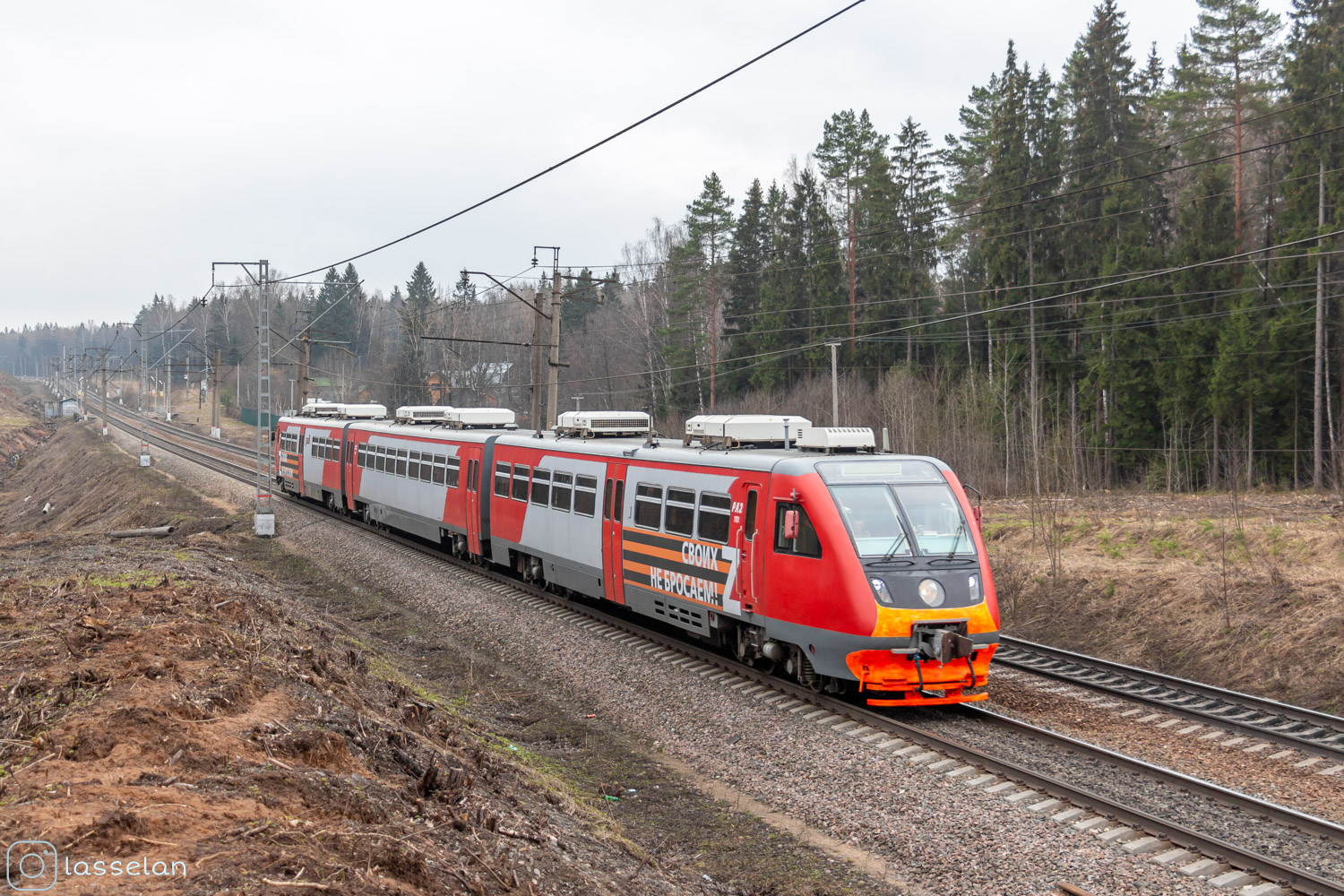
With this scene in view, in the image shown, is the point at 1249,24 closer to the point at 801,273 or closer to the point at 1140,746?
the point at 801,273

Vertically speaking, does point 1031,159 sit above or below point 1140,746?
above

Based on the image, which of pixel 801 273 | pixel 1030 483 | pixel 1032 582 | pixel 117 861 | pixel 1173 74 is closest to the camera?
pixel 117 861

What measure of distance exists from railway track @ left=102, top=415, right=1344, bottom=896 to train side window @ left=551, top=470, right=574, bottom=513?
11.6 ft

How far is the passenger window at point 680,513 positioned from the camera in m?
13.4

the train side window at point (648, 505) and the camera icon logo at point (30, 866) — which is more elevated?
the train side window at point (648, 505)

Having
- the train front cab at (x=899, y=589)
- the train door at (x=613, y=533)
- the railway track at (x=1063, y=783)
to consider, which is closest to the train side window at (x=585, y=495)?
the train door at (x=613, y=533)

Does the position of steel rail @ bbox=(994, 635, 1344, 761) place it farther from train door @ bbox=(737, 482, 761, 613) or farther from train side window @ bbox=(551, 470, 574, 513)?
train side window @ bbox=(551, 470, 574, 513)

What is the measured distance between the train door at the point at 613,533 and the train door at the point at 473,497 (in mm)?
5756

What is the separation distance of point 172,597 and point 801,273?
144ft

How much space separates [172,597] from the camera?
12.5 meters

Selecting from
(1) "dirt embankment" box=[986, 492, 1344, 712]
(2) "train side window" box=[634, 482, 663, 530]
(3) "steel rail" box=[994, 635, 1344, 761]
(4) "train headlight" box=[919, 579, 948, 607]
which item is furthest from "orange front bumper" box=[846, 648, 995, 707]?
(1) "dirt embankment" box=[986, 492, 1344, 712]

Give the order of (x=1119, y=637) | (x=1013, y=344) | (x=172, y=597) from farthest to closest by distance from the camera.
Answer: (x=1013, y=344)
(x=1119, y=637)
(x=172, y=597)

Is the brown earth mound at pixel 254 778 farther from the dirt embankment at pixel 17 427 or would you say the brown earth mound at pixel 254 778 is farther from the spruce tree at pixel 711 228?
the dirt embankment at pixel 17 427

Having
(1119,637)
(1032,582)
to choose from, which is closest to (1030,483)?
(1032,582)
